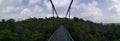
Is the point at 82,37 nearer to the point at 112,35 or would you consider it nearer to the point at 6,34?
the point at 6,34

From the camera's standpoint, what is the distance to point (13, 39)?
4619 centimetres

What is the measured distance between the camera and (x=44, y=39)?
51.0 m

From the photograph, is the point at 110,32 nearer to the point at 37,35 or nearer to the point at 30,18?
the point at 37,35

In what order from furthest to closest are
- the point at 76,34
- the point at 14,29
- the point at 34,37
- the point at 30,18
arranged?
the point at 30,18 < the point at 14,29 < the point at 34,37 < the point at 76,34

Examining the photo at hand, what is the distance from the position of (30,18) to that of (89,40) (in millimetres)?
67514

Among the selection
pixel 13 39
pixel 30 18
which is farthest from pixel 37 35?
pixel 30 18

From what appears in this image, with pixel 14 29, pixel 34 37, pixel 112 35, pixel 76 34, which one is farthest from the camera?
pixel 112 35

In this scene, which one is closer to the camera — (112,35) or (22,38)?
(22,38)

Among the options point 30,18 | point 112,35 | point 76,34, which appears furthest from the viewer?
point 30,18

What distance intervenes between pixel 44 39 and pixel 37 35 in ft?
4.81

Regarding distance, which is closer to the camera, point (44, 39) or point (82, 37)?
point (82, 37)

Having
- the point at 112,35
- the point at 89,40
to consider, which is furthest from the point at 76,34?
the point at 112,35

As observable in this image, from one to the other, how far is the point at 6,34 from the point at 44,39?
306 inches

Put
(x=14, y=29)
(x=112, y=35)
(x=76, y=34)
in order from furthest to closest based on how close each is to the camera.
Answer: (x=112, y=35) < (x=14, y=29) < (x=76, y=34)
